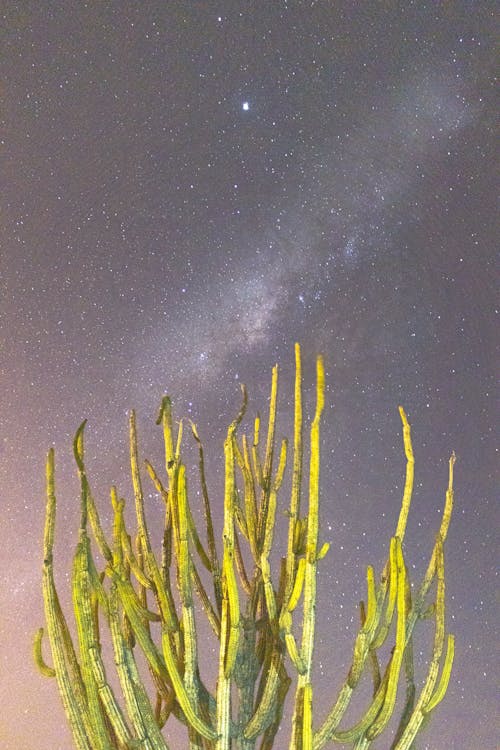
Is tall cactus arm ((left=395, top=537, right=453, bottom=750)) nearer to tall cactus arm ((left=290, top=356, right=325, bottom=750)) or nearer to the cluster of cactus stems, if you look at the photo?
the cluster of cactus stems

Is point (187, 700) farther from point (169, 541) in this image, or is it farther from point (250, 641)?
point (169, 541)

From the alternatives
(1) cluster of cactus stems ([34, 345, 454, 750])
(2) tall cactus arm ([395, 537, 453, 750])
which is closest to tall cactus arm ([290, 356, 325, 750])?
(1) cluster of cactus stems ([34, 345, 454, 750])

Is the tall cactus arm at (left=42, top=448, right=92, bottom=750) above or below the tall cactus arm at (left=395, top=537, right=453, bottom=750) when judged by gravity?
above

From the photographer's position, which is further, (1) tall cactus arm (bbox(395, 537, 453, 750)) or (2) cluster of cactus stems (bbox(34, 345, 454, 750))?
(1) tall cactus arm (bbox(395, 537, 453, 750))

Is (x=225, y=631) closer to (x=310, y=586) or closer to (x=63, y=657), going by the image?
(x=310, y=586)

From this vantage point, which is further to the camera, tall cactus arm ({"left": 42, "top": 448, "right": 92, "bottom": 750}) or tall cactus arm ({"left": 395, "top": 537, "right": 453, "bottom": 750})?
tall cactus arm ({"left": 395, "top": 537, "right": 453, "bottom": 750})

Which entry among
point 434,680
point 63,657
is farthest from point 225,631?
point 434,680

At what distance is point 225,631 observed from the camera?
2.49 m

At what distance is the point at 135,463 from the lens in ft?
10.1

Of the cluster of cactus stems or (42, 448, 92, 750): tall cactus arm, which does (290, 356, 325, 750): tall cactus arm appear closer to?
the cluster of cactus stems

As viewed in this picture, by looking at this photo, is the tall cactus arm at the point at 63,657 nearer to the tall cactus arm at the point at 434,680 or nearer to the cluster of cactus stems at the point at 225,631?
the cluster of cactus stems at the point at 225,631

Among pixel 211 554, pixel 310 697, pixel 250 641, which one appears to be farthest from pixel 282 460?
pixel 310 697

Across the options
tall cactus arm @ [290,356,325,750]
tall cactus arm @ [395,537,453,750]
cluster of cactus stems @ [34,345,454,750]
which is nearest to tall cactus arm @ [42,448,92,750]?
cluster of cactus stems @ [34,345,454,750]

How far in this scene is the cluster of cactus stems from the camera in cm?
243
